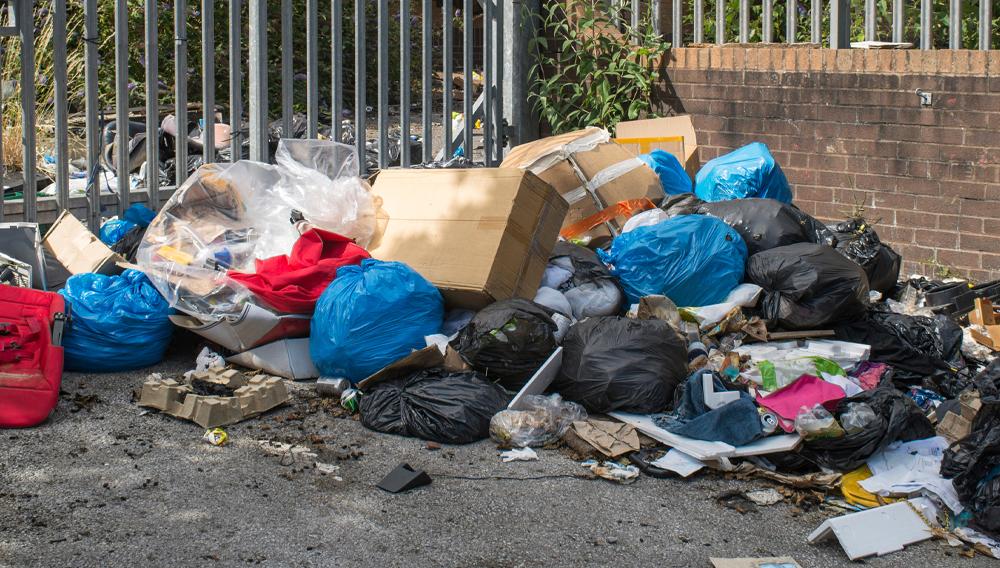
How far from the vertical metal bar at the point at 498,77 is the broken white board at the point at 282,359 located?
11.9ft

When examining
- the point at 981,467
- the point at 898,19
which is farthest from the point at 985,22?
the point at 981,467

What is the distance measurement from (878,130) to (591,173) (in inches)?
86.7

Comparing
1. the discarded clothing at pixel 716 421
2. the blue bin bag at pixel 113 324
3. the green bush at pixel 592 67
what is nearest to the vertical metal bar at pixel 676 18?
the green bush at pixel 592 67

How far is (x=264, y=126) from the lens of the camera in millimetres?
6316

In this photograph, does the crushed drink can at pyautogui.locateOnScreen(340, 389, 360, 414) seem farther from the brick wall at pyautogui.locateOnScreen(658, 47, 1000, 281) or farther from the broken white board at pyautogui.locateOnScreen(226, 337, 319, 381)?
the brick wall at pyautogui.locateOnScreen(658, 47, 1000, 281)

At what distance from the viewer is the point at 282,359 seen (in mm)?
4914

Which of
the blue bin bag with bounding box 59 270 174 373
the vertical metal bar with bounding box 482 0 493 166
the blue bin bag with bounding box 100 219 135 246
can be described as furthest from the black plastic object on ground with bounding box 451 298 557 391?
the vertical metal bar with bounding box 482 0 493 166

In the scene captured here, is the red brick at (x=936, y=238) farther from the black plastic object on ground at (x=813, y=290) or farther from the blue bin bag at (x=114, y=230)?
the blue bin bag at (x=114, y=230)

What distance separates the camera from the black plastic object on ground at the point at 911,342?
5.13m

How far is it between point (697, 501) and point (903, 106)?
4.29 m

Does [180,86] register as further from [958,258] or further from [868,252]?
[958,258]

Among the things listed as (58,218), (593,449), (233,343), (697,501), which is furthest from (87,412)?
(697,501)

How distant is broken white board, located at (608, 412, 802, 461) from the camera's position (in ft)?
13.3

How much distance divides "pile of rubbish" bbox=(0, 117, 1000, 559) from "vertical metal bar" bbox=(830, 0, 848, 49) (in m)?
2.06
